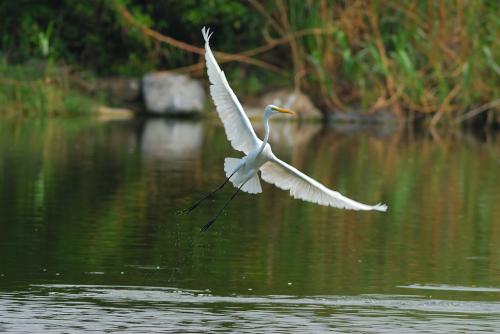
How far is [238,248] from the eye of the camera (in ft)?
42.8

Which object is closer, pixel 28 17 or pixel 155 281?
pixel 155 281

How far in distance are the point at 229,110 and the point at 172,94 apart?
24.0 metres

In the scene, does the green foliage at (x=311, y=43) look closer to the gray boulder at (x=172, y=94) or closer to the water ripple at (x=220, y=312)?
the gray boulder at (x=172, y=94)

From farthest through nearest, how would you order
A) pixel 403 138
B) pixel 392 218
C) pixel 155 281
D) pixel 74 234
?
1. pixel 403 138
2. pixel 392 218
3. pixel 74 234
4. pixel 155 281

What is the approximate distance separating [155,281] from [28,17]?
2594 cm

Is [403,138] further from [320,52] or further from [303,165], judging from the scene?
[303,165]

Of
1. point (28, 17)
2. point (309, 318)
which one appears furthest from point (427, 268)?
point (28, 17)

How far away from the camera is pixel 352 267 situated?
39.5ft

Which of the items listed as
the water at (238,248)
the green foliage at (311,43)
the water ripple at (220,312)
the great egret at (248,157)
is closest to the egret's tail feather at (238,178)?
the great egret at (248,157)

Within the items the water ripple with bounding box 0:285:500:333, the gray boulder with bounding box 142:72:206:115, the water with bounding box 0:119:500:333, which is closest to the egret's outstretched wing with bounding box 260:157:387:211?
the water with bounding box 0:119:500:333

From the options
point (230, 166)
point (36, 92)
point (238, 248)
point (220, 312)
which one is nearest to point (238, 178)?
point (230, 166)

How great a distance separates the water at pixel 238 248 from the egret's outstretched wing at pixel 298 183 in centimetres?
66

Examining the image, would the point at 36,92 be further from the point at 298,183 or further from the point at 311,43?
the point at 298,183

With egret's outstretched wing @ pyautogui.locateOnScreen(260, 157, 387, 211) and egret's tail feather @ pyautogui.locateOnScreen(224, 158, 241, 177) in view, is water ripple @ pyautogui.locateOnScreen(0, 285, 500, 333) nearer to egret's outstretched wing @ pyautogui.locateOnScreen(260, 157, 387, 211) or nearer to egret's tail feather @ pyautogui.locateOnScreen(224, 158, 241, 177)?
egret's outstretched wing @ pyautogui.locateOnScreen(260, 157, 387, 211)
